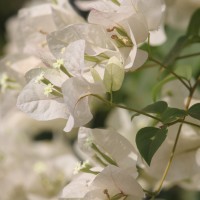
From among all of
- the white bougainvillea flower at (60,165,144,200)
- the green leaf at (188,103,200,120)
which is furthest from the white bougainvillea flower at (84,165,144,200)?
the green leaf at (188,103,200,120)

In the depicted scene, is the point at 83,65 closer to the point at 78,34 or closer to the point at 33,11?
the point at 78,34

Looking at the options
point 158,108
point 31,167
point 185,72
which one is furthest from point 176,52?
point 31,167

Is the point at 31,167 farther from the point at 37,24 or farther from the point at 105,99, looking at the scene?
the point at 105,99

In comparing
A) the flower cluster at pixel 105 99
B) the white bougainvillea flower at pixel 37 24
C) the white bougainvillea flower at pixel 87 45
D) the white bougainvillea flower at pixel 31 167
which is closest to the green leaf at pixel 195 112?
the flower cluster at pixel 105 99

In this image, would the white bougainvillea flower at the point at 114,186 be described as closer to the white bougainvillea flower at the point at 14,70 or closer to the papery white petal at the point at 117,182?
the papery white petal at the point at 117,182

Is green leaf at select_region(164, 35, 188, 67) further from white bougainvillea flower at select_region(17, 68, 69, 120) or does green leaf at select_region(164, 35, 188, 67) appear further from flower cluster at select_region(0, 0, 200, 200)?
white bougainvillea flower at select_region(17, 68, 69, 120)
